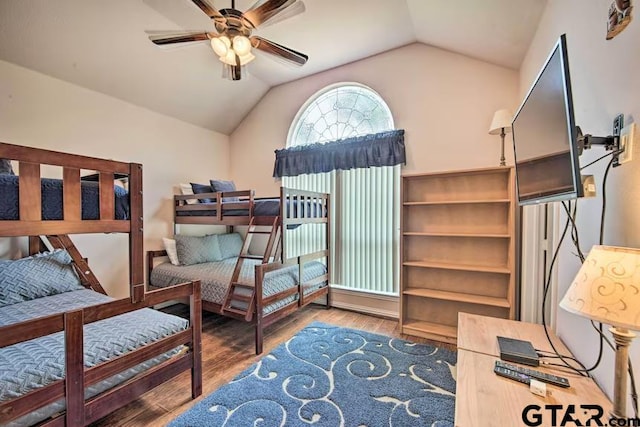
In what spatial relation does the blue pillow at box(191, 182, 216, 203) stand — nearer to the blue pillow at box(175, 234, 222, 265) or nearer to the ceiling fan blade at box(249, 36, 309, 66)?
the blue pillow at box(175, 234, 222, 265)

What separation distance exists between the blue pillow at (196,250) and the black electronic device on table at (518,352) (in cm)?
318

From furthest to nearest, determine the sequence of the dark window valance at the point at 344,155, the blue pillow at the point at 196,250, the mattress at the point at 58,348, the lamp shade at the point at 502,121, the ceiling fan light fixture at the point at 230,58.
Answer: the blue pillow at the point at 196,250, the dark window valance at the point at 344,155, the lamp shade at the point at 502,121, the ceiling fan light fixture at the point at 230,58, the mattress at the point at 58,348

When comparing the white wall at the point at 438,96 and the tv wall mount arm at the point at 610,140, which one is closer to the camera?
the tv wall mount arm at the point at 610,140

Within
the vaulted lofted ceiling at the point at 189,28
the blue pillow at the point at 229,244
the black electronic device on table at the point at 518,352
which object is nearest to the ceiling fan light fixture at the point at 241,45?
the vaulted lofted ceiling at the point at 189,28

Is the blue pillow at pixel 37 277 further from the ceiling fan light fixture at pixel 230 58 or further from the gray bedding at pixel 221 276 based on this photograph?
the ceiling fan light fixture at pixel 230 58

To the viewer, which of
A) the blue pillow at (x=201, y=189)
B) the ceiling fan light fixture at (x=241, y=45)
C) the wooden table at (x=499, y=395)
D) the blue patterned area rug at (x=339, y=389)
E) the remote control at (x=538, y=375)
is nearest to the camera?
the wooden table at (x=499, y=395)

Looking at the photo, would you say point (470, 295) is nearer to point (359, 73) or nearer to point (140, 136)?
point (359, 73)

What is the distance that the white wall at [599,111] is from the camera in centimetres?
A: 87

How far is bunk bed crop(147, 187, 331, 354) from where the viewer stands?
240 centimetres

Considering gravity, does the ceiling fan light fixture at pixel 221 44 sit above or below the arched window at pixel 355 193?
above

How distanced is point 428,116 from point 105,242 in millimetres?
3800

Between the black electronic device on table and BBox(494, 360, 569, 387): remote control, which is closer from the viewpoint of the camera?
BBox(494, 360, 569, 387): remote control

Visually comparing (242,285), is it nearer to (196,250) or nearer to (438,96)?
(196,250)

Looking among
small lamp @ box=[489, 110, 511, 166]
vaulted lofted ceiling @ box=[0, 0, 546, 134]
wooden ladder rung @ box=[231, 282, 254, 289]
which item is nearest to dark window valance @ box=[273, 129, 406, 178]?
small lamp @ box=[489, 110, 511, 166]
